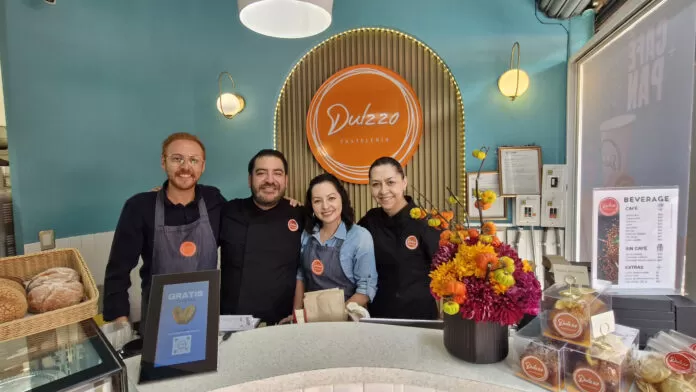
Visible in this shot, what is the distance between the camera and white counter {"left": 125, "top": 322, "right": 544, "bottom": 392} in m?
0.99

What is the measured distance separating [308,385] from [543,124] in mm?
3063

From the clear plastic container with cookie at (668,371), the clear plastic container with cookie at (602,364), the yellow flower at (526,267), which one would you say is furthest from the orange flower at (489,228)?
the clear plastic container with cookie at (668,371)

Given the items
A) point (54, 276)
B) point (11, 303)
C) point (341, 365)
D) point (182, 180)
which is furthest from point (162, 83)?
point (341, 365)

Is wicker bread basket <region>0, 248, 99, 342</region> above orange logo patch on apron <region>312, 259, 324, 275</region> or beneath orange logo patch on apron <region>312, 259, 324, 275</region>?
above

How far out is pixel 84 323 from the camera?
1.06 meters

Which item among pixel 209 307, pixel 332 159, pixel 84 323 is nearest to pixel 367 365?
pixel 209 307

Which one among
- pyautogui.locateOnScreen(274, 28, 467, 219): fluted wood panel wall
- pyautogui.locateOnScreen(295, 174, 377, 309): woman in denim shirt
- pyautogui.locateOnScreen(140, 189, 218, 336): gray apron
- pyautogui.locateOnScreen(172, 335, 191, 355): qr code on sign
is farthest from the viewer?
pyautogui.locateOnScreen(274, 28, 467, 219): fluted wood panel wall

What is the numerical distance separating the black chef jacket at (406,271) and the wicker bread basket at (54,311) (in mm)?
1382

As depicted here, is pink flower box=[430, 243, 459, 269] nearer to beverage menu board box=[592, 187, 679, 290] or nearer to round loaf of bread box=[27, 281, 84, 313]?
beverage menu board box=[592, 187, 679, 290]

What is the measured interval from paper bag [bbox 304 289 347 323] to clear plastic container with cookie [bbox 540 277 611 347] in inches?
27.4

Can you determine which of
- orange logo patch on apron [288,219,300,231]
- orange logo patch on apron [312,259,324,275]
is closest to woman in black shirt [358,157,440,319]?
orange logo patch on apron [312,259,324,275]

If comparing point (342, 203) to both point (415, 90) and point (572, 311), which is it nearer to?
point (572, 311)

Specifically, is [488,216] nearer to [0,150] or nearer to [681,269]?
[681,269]

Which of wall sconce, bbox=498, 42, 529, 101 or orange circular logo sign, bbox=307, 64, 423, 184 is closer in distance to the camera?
wall sconce, bbox=498, 42, 529, 101
